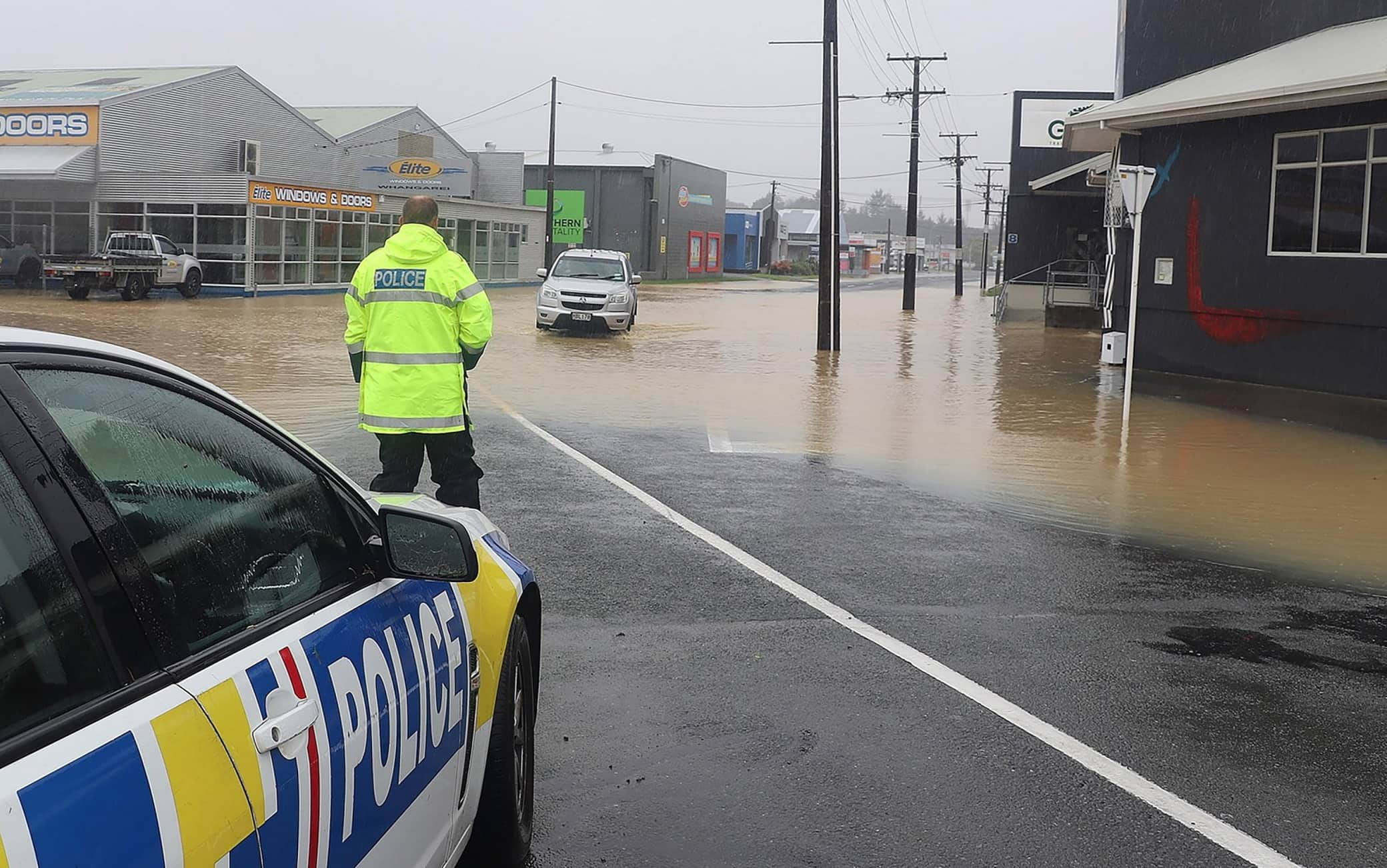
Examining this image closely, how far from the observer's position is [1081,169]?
108ft

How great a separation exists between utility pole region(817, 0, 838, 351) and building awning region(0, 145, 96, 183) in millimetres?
24995

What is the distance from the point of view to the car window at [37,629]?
1880 mm

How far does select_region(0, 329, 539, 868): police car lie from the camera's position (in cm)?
190

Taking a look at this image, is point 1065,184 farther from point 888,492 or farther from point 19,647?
point 19,647

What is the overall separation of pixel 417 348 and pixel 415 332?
9cm

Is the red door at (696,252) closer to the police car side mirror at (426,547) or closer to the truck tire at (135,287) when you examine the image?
the truck tire at (135,287)

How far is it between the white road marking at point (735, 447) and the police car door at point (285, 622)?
31.2ft

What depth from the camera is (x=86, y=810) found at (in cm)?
180

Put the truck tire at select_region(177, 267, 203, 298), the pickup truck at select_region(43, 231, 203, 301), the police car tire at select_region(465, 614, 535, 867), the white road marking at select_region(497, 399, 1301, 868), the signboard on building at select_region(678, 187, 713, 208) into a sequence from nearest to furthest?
Answer: 1. the police car tire at select_region(465, 614, 535, 867)
2. the white road marking at select_region(497, 399, 1301, 868)
3. the pickup truck at select_region(43, 231, 203, 301)
4. the truck tire at select_region(177, 267, 203, 298)
5. the signboard on building at select_region(678, 187, 713, 208)

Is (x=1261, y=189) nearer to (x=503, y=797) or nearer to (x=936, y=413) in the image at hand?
(x=936, y=413)

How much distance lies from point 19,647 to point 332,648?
781mm

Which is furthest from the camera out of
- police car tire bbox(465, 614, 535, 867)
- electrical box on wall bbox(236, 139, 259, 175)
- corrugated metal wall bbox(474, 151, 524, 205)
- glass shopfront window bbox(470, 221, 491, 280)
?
corrugated metal wall bbox(474, 151, 524, 205)

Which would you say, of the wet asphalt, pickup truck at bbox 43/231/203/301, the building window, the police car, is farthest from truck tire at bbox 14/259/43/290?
the police car

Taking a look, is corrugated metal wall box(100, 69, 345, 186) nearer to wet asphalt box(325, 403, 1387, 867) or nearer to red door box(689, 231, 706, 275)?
red door box(689, 231, 706, 275)
